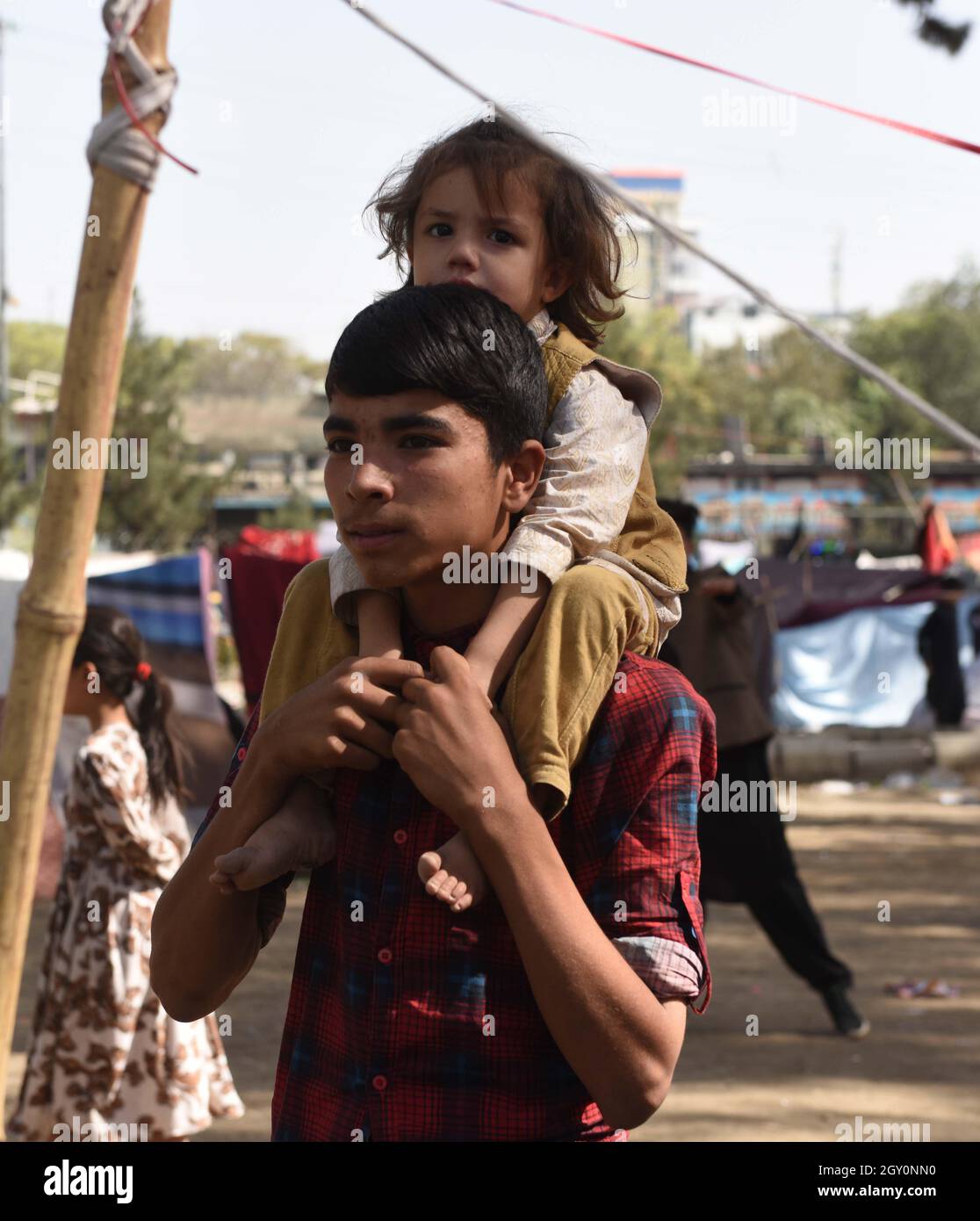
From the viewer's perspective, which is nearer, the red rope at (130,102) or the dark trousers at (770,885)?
the red rope at (130,102)

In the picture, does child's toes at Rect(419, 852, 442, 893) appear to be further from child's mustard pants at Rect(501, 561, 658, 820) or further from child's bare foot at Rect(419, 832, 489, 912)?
child's mustard pants at Rect(501, 561, 658, 820)

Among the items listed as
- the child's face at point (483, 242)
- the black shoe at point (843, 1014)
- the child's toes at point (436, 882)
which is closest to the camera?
the child's toes at point (436, 882)

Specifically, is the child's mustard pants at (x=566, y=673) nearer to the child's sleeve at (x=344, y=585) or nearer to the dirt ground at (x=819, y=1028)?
the child's sleeve at (x=344, y=585)

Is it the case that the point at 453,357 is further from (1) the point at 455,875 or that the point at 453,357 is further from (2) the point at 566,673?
(1) the point at 455,875

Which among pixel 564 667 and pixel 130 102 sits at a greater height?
pixel 130 102

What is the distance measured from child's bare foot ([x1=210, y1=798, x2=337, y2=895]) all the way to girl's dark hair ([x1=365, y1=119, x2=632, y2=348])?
804mm

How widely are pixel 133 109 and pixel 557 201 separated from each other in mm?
767

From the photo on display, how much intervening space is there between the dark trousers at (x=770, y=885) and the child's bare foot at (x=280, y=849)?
196 inches

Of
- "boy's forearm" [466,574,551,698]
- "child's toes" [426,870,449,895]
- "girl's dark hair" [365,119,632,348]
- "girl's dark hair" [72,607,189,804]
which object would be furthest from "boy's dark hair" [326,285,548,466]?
"girl's dark hair" [72,607,189,804]

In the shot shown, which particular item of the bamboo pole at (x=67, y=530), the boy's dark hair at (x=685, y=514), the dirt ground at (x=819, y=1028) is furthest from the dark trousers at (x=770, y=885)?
the bamboo pole at (x=67, y=530)

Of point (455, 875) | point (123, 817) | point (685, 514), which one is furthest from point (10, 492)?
point (455, 875)

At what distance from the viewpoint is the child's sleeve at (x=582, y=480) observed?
187 cm

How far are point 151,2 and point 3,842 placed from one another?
137 cm

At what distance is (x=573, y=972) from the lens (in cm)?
163
